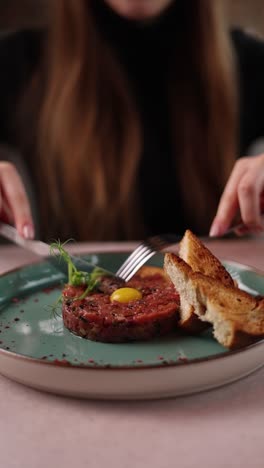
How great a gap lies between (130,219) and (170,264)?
182 cm

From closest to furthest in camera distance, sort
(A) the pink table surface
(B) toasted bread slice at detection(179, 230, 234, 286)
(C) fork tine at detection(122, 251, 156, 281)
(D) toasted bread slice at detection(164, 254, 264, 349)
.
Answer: (A) the pink table surface
(D) toasted bread slice at detection(164, 254, 264, 349)
(B) toasted bread slice at detection(179, 230, 234, 286)
(C) fork tine at detection(122, 251, 156, 281)

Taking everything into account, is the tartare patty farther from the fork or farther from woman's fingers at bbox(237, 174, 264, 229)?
woman's fingers at bbox(237, 174, 264, 229)

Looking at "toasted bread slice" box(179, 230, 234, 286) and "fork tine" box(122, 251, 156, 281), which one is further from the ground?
"toasted bread slice" box(179, 230, 234, 286)

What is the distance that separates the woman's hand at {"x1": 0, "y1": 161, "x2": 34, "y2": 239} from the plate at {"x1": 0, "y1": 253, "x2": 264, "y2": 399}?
0.66ft

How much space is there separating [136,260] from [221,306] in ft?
1.46

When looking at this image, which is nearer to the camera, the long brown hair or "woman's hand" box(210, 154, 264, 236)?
"woman's hand" box(210, 154, 264, 236)

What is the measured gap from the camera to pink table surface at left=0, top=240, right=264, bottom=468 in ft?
2.51

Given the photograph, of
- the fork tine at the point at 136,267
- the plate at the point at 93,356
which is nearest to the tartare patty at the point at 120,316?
the plate at the point at 93,356

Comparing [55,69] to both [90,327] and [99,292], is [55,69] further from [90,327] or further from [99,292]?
[90,327]

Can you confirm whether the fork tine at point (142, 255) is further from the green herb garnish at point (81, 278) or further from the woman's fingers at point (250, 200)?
the woman's fingers at point (250, 200)

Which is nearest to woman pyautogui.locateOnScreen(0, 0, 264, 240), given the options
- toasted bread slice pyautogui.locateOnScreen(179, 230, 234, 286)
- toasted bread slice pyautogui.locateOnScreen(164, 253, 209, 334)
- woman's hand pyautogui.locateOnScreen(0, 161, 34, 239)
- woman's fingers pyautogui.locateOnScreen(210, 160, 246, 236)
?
woman's hand pyautogui.locateOnScreen(0, 161, 34, 239)

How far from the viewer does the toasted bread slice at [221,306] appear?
1.00 meters

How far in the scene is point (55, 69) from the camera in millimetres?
2832

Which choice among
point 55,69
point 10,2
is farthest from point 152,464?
point 10,2
